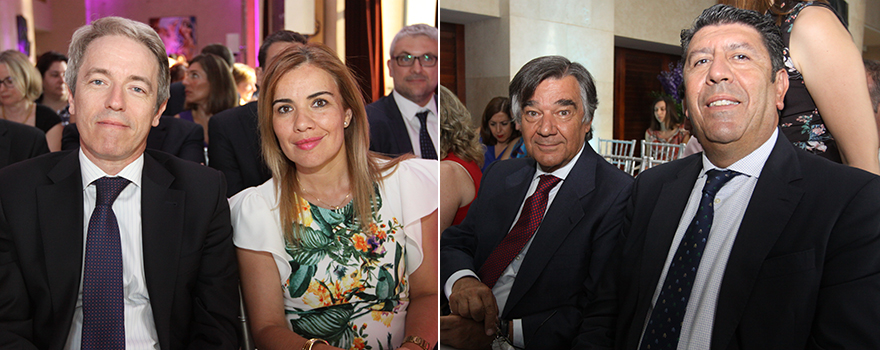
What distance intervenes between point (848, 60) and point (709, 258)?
→ 188 mm

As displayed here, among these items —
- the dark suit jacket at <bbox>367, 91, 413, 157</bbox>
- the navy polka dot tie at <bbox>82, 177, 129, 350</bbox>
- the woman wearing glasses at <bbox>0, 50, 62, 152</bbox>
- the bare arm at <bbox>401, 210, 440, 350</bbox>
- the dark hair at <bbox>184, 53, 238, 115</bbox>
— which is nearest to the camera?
the navy polka dot tie at <bbox>82, 177, 129, 350</bbox>

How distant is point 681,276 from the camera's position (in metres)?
0.45

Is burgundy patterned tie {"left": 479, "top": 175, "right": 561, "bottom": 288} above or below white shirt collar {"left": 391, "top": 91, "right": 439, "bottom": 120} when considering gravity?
below

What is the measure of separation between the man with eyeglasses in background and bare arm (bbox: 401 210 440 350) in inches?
6.7

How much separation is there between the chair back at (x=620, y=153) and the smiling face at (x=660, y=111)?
0.03 m

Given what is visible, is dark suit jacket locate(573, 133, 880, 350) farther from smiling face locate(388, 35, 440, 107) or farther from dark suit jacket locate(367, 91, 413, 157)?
dark suit jacket locate(367, 91, 413, 157)

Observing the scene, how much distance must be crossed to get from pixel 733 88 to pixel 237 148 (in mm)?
1498

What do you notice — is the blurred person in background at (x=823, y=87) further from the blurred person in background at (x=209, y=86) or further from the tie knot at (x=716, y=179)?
the blurred person in background at (x=209, y=86)

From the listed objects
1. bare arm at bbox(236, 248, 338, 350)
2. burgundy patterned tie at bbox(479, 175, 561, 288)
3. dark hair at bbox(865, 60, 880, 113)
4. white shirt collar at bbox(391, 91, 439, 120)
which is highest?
white shirt collar at bbox(391, 91, 439, 120)

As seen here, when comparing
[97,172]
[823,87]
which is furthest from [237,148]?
[823,87]

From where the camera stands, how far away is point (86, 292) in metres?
0.84

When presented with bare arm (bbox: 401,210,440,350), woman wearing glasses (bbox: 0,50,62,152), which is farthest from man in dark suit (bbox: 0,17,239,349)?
woman wearing glasses (bbox: 0,50,62,152)

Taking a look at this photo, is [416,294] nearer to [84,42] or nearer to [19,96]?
[84,42]

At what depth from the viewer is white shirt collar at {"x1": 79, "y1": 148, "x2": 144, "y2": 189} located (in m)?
0.89
